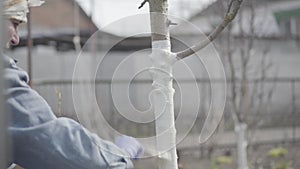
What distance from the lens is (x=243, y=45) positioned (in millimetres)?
5484

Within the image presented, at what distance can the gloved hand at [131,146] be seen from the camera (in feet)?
5.59

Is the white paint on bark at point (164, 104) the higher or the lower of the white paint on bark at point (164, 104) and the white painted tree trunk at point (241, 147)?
the higher

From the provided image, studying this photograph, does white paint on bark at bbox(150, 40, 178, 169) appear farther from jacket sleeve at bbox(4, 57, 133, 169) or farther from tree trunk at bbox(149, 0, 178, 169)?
jacket sleeve at bbox(4, 57, 133, 169)

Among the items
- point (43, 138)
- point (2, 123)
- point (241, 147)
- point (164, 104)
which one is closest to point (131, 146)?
point (164, 104)

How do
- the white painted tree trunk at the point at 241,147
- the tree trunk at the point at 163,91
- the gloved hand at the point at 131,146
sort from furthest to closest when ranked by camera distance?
the white painted tree trunk at the point at 241,147
the tree trunk at the point at 163,91
the gloved hand at the point at 131,146

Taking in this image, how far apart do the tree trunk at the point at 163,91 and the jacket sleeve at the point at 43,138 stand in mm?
254

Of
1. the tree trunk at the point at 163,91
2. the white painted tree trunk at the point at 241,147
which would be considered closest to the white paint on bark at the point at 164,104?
the tree trunk at the point at 163,91

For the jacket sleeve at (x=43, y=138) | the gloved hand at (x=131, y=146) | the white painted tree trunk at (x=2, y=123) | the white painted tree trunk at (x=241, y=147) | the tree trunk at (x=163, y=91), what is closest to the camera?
the white painted tree trunk at (x=2, y=123)

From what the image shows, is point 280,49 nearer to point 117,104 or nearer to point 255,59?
point 255,59

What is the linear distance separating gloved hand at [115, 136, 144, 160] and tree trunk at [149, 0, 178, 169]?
7 centimetres

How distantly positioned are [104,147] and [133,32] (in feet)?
1.45

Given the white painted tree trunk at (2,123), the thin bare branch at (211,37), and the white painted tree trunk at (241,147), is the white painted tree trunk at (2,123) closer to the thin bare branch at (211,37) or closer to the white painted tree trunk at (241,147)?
the thin bare branch at (211,37)

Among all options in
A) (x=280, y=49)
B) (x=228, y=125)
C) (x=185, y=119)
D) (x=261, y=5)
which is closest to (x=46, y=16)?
(x=280, y=49)

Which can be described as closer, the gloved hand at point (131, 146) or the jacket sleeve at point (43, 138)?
the jacket sleeve at point (43, 138)
